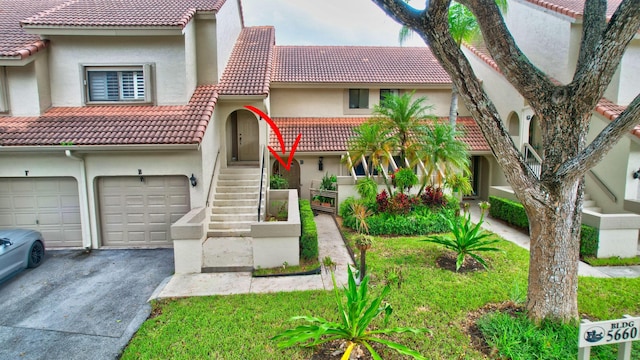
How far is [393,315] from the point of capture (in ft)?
19.4

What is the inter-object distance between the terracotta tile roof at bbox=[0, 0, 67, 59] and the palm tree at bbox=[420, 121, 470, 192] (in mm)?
12942

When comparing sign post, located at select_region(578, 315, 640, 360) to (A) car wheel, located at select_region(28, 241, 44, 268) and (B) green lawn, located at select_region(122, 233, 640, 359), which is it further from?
(A) car wheel, located at select_region(28, 241, 44, 268)

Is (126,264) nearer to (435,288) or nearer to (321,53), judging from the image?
(435,288)

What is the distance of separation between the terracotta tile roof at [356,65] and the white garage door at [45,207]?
10274 mm

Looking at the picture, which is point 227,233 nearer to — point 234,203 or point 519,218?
point 234,203

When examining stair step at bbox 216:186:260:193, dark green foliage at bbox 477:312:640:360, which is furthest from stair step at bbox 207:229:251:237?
dark green foliage at bbox 477:312:640:360

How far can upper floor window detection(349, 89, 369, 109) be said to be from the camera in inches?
708

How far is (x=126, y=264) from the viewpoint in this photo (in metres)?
9.09

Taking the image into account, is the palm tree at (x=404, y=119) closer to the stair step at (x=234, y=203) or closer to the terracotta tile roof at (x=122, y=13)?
the stair step at (x=234, y=203)

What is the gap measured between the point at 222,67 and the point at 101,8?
14.4ft

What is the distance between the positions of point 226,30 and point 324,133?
629 cm

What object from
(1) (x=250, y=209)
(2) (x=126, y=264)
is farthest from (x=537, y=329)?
(2) (x=126, y=264)

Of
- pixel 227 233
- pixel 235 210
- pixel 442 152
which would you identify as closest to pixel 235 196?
pixel 235 210

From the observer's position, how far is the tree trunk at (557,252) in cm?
499
